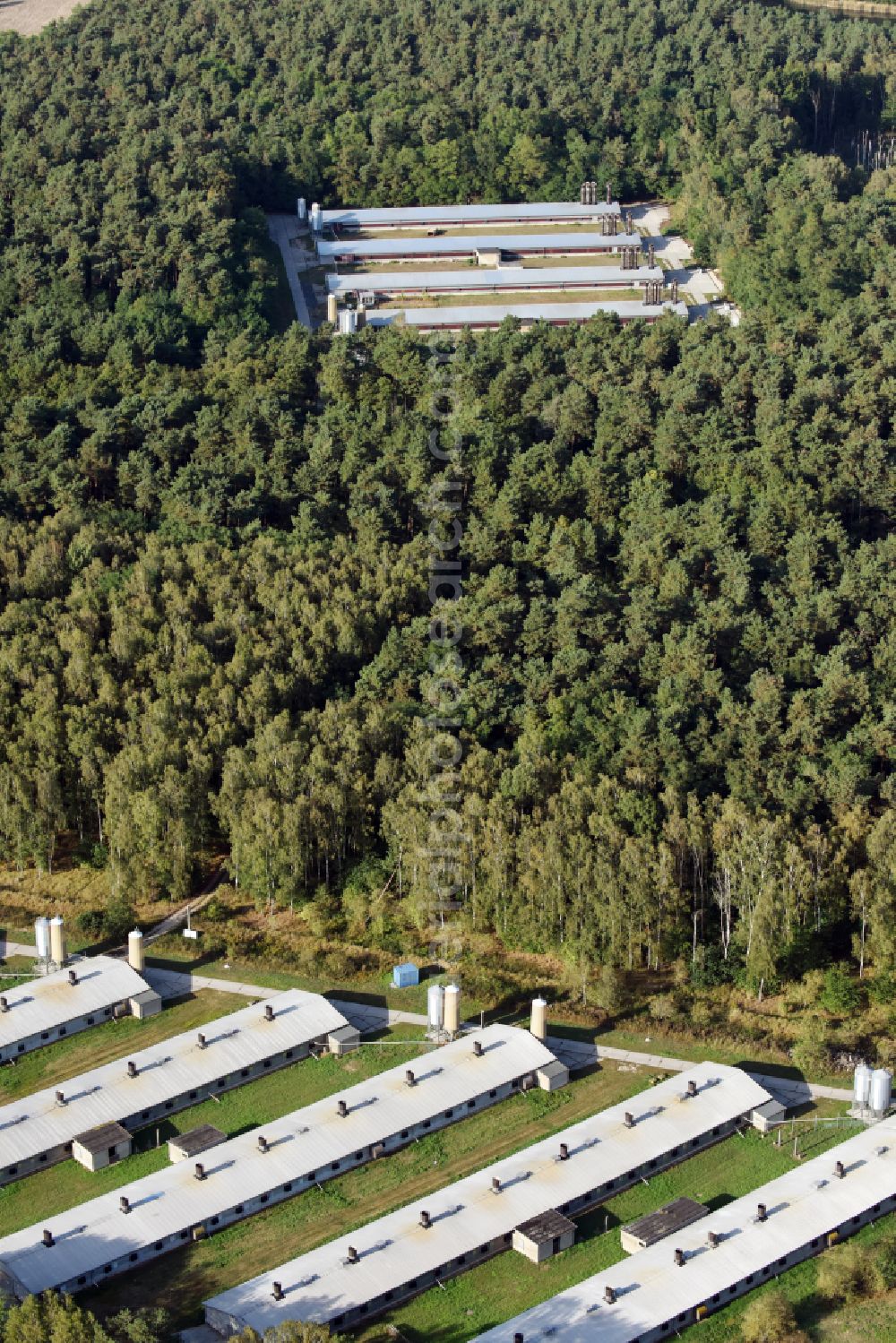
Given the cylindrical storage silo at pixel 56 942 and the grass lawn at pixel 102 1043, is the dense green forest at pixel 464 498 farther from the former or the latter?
the grass lawn at pixel 102 1043

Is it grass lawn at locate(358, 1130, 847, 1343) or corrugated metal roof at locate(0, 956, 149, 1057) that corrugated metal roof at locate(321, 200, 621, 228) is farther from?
grass lawn at locate(358, 1130, 847, 1343)

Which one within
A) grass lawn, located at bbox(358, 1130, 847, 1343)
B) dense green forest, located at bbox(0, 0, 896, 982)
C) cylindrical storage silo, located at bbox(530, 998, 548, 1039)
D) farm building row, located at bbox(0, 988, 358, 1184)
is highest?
dense green forest, located at bbox(0, 0, 896, 982)

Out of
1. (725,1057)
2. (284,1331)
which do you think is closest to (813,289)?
(725,1057)

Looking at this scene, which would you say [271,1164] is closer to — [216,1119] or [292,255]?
[216,1119]

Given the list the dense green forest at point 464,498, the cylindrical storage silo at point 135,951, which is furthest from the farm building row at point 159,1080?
the dense green forest at point 464,498

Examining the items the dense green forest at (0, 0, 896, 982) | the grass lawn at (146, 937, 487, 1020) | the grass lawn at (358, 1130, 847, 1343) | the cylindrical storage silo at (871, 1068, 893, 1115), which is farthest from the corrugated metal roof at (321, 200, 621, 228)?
the grass lawn at (358, 1130, 847, 1343)

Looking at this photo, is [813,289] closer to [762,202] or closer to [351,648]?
[762,202]
